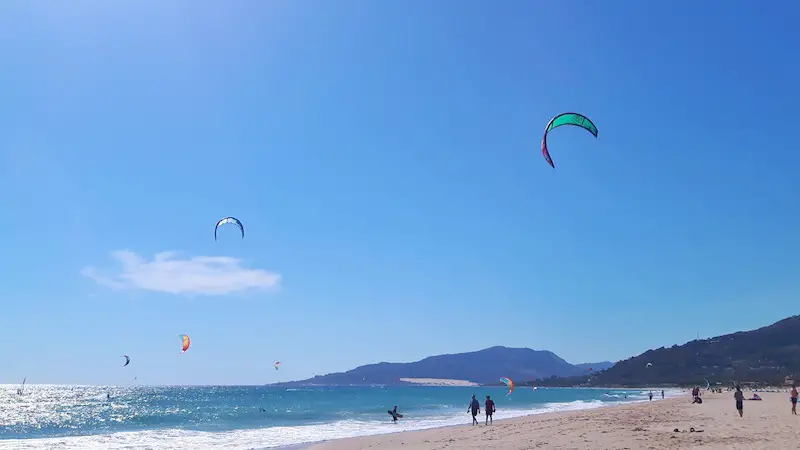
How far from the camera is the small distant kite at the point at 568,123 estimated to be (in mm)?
14203

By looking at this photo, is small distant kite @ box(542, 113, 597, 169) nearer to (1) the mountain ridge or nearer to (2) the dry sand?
(2) the dry sand

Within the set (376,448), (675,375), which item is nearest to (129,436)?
(376,448)

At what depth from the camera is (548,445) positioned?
13.3 metres

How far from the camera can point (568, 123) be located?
1462cm

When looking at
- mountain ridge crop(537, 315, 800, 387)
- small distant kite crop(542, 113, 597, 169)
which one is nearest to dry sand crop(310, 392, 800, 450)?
small distant kite crop(542, 113, 597, 169)

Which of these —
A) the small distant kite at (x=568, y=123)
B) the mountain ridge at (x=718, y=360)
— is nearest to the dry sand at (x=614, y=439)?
the small distant kite at (x=568, y=123)

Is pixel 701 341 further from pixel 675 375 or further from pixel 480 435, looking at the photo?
pixel 480 435

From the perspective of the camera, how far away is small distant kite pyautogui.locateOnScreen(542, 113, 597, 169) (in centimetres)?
1420

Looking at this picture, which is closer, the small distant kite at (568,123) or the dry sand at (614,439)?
the dry sand at (614,439)

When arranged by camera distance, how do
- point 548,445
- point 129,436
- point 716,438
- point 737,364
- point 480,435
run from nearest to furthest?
point 716,438, point 548,445, point 480,435, point 129,436, point 737,364

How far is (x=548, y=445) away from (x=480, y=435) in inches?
170

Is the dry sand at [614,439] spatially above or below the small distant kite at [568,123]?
below

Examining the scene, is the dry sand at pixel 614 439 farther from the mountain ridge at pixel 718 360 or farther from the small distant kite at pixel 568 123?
the mountain ridge at pixel 718 360

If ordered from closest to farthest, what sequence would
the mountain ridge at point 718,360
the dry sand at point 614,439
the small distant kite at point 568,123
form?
the dry sand at point 614,439 → the small distant kite at point 568,123 → the mountain ridge at point 718,360
